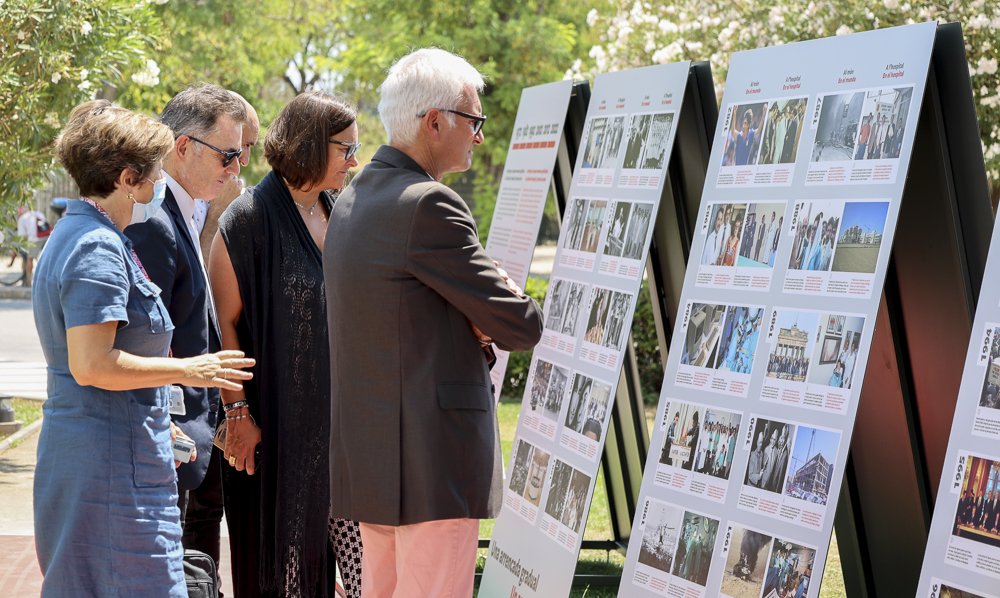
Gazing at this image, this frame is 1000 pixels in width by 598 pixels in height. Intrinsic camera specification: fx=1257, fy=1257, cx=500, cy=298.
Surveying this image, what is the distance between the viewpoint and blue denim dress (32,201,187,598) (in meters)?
3.08

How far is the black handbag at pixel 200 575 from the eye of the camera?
3.66 metres

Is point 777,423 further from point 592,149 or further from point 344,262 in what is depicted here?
point 592,149

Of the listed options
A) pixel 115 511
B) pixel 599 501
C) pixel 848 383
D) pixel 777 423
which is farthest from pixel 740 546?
pixel 599 501

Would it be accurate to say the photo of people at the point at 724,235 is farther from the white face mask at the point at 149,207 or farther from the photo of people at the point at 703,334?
the white face mask at the point at 149,207

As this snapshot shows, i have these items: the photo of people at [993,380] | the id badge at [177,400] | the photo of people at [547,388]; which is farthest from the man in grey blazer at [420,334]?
the photo of people at [547,388]

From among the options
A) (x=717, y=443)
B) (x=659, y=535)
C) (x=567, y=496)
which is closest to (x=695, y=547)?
(x=659, y=535)

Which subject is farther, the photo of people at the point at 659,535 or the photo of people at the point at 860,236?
the photo of people at the point at 659,535

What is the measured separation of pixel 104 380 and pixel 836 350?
186 cm

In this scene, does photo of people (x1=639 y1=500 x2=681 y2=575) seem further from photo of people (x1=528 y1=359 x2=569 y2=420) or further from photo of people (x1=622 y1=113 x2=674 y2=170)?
photo of people (x1=622 y1=113 x2=674 y2=170)

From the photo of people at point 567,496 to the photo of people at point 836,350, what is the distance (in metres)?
1.22

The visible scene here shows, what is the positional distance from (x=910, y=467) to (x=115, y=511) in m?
2.28

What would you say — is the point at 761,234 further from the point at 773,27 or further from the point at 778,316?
the point at 773,27

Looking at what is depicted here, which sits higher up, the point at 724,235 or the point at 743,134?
the point at 743,134

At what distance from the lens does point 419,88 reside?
333 cm
